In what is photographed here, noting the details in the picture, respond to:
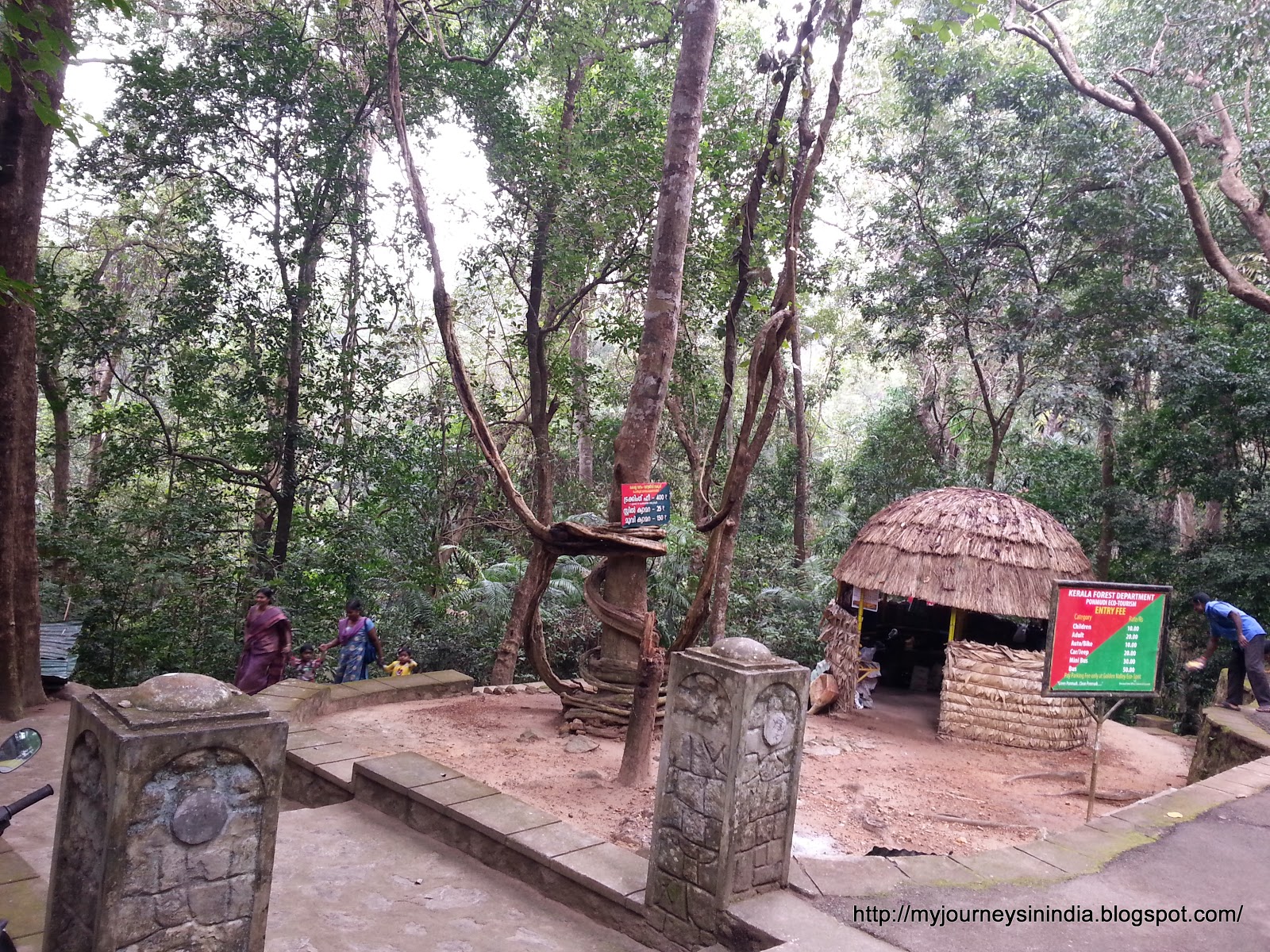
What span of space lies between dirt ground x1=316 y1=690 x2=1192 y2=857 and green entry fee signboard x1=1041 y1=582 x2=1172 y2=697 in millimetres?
1352

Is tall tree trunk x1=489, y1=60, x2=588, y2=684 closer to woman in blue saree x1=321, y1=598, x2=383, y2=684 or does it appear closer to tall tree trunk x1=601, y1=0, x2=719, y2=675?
woman in blue saree x1=321, y1=598, x2=383, y2=684

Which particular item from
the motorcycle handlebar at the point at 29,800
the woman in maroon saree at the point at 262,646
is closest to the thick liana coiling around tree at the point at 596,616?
the woman in maroon saree at the point at 262,646

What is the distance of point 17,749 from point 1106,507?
40.5 ft

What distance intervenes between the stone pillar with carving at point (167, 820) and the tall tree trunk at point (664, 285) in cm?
417

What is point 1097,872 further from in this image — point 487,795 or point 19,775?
point 19,775

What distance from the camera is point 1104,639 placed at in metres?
4.80

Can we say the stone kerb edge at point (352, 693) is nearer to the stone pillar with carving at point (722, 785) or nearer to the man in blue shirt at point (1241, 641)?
the stone pillar with carving at point (722, 785)

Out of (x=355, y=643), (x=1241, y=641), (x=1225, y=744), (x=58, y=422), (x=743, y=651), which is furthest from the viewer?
(x=58, y=422)

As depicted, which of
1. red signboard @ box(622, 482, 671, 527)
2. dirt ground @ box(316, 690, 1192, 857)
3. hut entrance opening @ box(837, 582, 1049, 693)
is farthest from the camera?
hut entrance opening @ box(837, 582, 1049, 693)

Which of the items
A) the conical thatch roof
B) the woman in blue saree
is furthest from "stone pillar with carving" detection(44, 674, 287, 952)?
the conical thatch roof

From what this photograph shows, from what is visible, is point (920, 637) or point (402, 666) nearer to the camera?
point (402, 666)

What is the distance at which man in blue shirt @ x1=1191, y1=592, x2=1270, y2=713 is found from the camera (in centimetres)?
762

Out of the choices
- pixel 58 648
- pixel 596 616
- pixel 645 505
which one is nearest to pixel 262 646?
pixel 58 648

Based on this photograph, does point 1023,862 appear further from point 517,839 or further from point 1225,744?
point 1225,744
